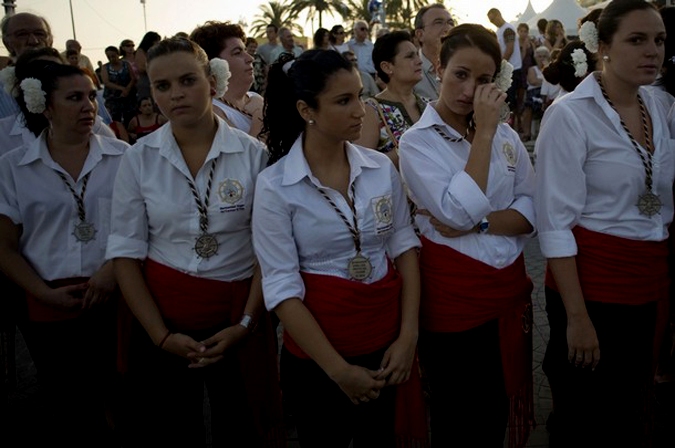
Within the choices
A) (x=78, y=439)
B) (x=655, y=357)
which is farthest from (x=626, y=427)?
(x=78, y=439)

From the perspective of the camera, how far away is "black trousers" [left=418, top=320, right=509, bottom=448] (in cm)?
249

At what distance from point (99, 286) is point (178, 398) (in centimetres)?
65

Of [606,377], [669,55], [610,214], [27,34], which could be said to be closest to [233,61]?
[27,34]

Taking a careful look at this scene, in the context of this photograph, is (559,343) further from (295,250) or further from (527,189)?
(295,250)

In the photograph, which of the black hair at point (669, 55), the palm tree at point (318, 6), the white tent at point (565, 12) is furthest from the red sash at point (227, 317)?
the palm tree at point (318, 6)

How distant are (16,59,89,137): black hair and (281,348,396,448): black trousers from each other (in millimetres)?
1740

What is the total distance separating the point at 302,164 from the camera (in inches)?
92.2

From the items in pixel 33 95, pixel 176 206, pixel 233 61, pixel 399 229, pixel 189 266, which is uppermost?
pixel 233 61

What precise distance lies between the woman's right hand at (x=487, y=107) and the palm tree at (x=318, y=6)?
40699 mm

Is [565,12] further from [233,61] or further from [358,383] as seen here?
[358,383]

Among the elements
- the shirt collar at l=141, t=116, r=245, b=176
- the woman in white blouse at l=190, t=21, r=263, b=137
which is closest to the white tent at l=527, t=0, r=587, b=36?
the woman in white blouse at l=190, t=21, r=263, b=137

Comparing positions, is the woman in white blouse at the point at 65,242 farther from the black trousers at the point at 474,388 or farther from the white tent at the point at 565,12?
the white tent at the point at 565,12

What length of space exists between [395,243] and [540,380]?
1927 mm

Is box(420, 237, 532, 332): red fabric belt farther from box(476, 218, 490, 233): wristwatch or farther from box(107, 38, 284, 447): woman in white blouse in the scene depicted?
box(107, 38, 284, 447): woman in white blouse
